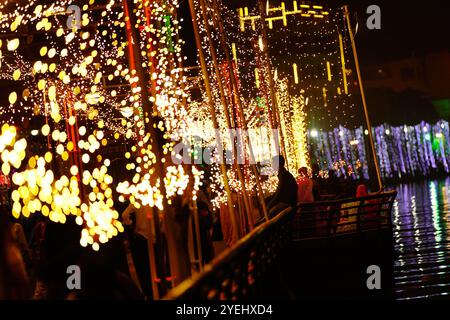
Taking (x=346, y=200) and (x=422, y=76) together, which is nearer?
(x=346, y=200)

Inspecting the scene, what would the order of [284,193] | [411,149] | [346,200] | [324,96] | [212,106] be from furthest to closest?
[411,149]
[324,96]
[346,200]
[284,193]
[212,106]

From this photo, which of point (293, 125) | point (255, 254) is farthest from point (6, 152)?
point (293, 125)

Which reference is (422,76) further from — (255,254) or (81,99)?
(255,254)

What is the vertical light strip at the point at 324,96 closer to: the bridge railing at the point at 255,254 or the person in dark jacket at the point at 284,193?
the bridge railing at the point at 255,254

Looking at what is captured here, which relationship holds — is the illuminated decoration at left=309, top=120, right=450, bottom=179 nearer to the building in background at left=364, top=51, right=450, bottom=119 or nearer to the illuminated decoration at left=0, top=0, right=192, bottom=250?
the building in background at left=364, top=51, right=450, bottom=119

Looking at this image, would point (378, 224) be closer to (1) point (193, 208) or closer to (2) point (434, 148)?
(1) point (193, 208)

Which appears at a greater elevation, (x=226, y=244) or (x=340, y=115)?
(x=340, y=115)

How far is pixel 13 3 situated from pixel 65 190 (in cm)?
210

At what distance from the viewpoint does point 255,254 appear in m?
5.37

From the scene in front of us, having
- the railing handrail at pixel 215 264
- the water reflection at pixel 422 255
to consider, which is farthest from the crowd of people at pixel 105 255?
the water reflection at pixel 422 255

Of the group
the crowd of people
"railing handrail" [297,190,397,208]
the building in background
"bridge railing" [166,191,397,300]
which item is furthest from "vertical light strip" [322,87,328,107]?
the building in background

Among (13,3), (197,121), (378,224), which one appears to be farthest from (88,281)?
(197,121)

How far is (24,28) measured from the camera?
897 centimetres

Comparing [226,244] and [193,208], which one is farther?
[226,244]
